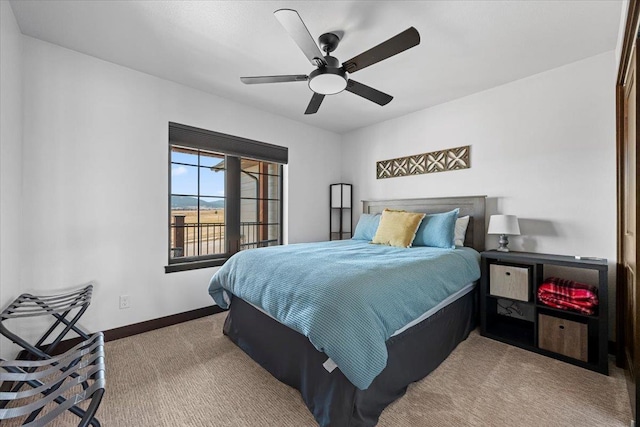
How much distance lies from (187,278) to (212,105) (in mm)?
1988

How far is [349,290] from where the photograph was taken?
5.05ft

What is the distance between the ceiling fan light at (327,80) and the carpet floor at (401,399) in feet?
7.07

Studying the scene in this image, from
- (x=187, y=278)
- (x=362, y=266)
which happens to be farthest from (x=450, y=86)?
(x=187, y=278)

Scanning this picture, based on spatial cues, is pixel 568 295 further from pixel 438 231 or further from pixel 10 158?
pixel 10 158

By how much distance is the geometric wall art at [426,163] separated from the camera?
329 centimetres


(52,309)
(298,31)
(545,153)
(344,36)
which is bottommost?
(52,309)

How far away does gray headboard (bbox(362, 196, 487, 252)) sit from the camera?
121 inches

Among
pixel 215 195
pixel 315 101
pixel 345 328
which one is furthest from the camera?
pixel 215 195

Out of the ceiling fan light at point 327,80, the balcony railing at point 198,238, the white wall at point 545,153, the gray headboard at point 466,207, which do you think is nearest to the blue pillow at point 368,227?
the gray headboard at point 466,207

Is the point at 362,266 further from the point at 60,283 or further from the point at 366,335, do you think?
the point at 60,283

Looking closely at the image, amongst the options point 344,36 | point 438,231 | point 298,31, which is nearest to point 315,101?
point 344,36

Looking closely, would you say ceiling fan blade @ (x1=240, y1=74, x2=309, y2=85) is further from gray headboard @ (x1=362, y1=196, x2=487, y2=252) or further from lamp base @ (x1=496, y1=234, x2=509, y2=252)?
lamp base @ (x1=496, y1=234, x2=509, y2=252)

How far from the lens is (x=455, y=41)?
223 cm

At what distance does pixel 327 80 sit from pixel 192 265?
2.39m
